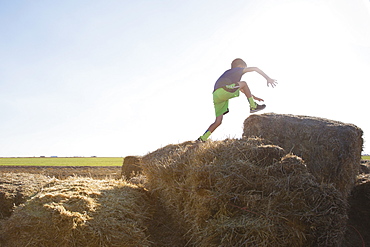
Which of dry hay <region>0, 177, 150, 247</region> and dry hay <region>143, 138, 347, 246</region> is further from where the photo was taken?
dry hay <region>0, 177, 150, 247</region>

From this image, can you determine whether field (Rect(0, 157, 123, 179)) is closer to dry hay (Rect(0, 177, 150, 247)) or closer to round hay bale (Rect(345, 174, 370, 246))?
dry hay (Rect(0, 177, 150, 247))

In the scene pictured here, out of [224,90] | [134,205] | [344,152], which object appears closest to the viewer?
[134,205]

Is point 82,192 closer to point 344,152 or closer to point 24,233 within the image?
point 24,233

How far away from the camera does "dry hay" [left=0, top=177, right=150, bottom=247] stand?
393 cm

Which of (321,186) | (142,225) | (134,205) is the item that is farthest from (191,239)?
(321,186)

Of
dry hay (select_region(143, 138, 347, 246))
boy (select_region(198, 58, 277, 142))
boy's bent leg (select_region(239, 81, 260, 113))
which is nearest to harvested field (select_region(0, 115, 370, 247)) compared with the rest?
dry hay (select_region(143, 138, 347, 246))

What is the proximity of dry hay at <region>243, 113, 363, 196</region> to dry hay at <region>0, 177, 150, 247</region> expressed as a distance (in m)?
3.02

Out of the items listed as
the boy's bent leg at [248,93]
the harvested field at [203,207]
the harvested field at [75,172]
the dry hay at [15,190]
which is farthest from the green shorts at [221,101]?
the harvested field at [75,172]

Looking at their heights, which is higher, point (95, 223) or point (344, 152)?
point (344, 152)

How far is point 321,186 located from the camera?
Result: 3699 millimetres

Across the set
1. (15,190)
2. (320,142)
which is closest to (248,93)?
(320,142)

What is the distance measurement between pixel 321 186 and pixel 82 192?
11.9 feet

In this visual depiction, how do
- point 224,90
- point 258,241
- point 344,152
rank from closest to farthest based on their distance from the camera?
point 258,241
point 344,152
point 224,90

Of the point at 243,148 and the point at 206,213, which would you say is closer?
the point at 206,213
